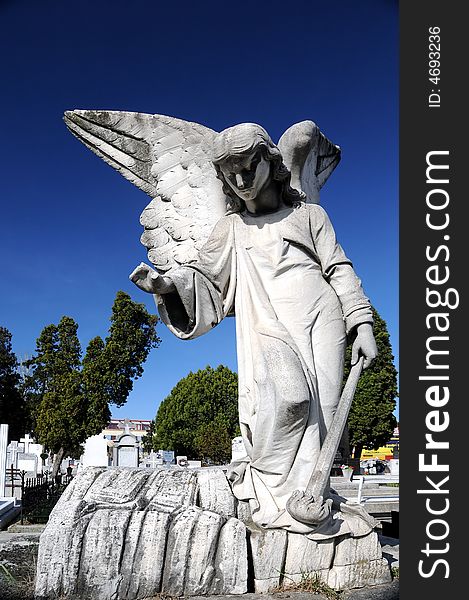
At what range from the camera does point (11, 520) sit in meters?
7.75

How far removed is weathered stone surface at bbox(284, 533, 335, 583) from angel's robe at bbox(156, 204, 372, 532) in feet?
0.40

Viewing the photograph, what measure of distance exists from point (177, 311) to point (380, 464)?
26.1m

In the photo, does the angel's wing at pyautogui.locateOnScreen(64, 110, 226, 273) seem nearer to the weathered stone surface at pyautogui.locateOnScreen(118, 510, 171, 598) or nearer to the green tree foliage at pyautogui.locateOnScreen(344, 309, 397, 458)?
the weathered stone surface at pyautogui.locateOnScreen(118, 510, 171, 598)

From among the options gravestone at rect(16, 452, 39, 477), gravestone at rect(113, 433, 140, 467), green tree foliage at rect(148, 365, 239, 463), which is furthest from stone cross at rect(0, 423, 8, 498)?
green tree foliage at rect(148, 365, 239, 463)

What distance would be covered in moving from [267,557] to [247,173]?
2168 mm

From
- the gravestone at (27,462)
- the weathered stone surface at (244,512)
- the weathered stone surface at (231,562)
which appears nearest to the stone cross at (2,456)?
A: the gravestone at (27,462)

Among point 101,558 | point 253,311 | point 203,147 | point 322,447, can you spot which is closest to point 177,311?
point 253,311

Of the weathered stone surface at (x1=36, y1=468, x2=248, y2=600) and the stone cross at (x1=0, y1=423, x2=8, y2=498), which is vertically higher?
the weathered stone surface at (x1=36, y1=468, x2=248, y2=600)

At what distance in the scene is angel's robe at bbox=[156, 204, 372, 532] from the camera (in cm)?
320

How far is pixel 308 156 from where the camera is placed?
4676 millimetres

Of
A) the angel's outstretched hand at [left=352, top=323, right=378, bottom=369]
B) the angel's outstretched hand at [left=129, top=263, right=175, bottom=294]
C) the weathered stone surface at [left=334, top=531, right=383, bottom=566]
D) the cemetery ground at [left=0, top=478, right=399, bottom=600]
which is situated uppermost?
the angel's outstretched hand at [left=129, top=263, right=175, bottom=294]

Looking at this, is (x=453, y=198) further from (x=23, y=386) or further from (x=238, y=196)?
(x=23, y=386)

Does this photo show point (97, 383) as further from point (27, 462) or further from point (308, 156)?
point (308, 156)

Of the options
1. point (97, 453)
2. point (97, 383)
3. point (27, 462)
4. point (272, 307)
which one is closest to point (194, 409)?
point (97, 383)
